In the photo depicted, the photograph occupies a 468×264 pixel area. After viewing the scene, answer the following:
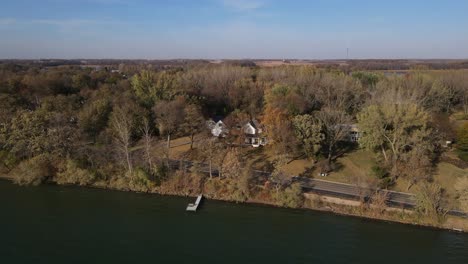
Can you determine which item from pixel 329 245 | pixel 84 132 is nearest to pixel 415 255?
pixel 329 245

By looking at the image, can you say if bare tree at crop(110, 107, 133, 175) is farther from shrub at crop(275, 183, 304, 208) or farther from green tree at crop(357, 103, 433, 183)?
green tree at crop(357, 103, 433, 183)

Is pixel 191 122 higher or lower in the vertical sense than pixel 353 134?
higher

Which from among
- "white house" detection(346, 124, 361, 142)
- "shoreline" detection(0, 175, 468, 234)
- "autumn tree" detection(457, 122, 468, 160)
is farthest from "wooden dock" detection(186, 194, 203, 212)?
"autumn tree" detection(457, 122, 468, 160)

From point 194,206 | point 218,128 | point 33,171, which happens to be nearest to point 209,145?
point 194,206

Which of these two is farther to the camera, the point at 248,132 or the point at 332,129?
the point at 248,132

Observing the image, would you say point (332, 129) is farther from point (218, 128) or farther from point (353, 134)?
point (218, 128)

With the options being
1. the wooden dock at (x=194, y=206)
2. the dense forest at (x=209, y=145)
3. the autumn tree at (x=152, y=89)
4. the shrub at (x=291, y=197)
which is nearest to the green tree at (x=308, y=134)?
the dense forest at (x=209, y=145)
